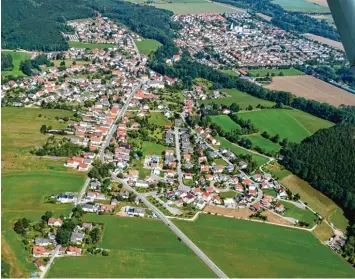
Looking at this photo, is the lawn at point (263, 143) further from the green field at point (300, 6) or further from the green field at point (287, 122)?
the green field at point (300, 6)

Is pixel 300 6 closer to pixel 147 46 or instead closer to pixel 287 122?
pixel 147 46

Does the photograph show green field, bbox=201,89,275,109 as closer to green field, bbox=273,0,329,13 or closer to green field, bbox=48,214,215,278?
green field, bbox=48,214,215,278

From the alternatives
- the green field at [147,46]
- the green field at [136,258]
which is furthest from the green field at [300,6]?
the green field at [136,258]

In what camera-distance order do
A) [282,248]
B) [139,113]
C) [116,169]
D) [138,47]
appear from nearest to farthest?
[282,248]
[116,169]
[139,113]
[138,47]

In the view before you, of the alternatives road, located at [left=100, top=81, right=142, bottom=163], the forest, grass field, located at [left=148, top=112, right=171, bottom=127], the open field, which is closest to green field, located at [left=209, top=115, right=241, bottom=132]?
grass field, located at [left=148, top=112, right=171, bottom=127]

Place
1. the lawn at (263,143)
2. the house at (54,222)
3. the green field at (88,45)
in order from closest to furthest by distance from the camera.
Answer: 1. the house at (54,222)
2. the lawn at (263,143)
3. the green field at (88,45)

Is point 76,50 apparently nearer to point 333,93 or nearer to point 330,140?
point 333,93

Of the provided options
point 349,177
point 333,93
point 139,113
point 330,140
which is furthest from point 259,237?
point 333,93
